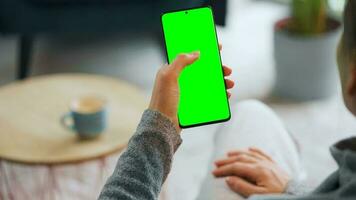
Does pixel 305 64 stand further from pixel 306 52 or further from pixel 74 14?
pixel 74 14

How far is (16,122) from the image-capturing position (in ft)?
4.87

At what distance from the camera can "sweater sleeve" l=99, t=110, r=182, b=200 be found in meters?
0.71

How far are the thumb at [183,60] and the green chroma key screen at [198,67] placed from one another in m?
0.04

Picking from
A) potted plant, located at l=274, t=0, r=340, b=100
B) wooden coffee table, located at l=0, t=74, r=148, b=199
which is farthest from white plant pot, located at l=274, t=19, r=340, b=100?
wooden coffee table, located at l=0, t=74, r=148, b=199

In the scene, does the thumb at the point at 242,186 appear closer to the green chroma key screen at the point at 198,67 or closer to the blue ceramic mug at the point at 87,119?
the green chroma key screen at the point at 198,67

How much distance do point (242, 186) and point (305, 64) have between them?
1.26m

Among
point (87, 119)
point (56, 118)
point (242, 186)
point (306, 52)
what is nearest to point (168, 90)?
point (242, 186)

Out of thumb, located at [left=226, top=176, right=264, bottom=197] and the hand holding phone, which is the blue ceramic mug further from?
the hand holding phone

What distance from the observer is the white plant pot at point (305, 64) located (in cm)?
211

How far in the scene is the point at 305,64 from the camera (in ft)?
7.03

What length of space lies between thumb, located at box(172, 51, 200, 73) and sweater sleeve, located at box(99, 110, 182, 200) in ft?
0.20

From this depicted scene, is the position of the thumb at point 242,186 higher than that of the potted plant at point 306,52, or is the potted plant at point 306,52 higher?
the thumb at point 242,186

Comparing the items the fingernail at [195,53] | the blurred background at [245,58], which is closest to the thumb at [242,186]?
the fingernail at [195,53]

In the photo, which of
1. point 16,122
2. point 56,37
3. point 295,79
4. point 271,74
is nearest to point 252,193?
point 16,122
